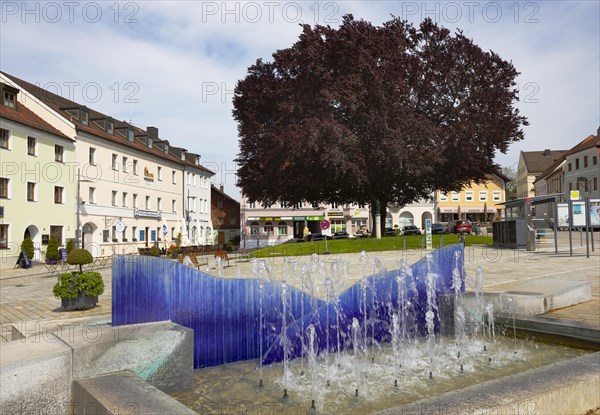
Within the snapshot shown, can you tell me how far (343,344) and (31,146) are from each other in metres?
31.6

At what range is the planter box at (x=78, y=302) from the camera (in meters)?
10.8

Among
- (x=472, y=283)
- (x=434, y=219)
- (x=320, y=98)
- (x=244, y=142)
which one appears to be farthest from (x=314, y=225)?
(x=472, y=283)

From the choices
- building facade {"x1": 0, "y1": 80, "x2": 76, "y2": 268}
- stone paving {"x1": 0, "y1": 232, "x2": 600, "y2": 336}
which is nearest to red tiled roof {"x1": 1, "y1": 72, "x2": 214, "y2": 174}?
building facade {"x1": 0, "y1": 80, "x2": 76, "y2": 268}

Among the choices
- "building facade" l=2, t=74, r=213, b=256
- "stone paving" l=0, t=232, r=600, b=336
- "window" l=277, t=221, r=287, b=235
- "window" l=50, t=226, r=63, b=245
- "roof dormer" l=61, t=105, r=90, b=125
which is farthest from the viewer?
"window" l=277, t=221, r=287, b=235

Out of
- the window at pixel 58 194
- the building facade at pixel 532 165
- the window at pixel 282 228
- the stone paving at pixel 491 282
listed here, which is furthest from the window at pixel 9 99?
the building facade at pixel 532 165

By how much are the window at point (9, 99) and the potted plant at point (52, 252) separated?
9235 millimetres

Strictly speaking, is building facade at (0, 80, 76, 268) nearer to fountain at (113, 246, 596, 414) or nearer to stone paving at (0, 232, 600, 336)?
stone paving at (0, 232, 600, 336)

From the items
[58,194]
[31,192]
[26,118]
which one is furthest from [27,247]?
[26,118]

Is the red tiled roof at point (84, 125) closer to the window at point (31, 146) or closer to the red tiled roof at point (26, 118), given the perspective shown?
the red tiled roof at point (26, 118)

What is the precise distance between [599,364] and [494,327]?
11.3 feet

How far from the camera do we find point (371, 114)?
2925cm

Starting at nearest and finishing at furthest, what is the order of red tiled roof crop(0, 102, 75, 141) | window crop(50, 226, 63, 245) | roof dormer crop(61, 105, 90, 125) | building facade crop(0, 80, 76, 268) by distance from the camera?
building facade crop(0, 80, 76, 268), red tiled roof crop(0, 102, 75, 141), window crop(50, 226, 63, 245), roof dormer crop(61, 105, 90, 125)

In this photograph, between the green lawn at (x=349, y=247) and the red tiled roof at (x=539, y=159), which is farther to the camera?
the red tiled roof at (x=539, y=159)

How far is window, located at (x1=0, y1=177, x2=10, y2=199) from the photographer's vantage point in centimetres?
2981
